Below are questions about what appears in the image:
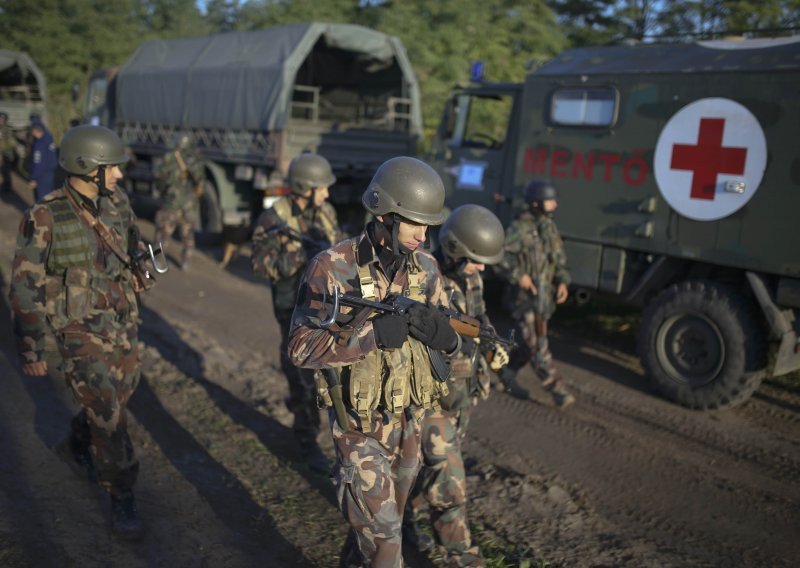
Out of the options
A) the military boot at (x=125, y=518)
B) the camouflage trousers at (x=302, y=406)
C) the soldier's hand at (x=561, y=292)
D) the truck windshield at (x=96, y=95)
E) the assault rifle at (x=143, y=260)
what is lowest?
the military boot at (x=125, y=518)

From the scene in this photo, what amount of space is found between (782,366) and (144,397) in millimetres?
4769

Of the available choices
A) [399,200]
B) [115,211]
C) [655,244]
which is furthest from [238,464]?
[655,244]

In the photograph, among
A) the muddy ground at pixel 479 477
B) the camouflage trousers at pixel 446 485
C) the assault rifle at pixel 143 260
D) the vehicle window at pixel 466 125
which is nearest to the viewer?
the camouflage trousers at pixel 446 485

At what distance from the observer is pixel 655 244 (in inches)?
245

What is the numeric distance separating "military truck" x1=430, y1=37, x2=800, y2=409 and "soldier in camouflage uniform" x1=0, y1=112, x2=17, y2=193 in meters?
11.7

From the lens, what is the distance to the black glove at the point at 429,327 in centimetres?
266

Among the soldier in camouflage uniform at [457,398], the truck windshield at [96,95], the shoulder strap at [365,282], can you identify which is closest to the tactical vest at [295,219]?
the soldier in camouflage uniform at [457,398]

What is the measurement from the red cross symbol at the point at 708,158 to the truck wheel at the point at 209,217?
7.33 m

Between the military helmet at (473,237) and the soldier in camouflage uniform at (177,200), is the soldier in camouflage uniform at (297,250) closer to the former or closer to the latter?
the military helmet at (473,237)

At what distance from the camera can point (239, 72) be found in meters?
11.3

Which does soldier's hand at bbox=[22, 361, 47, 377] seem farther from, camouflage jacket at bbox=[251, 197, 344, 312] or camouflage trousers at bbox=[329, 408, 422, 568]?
camouflage trousers at bbox=[329, 408, 422, 568]

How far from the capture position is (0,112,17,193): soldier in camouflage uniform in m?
14.8

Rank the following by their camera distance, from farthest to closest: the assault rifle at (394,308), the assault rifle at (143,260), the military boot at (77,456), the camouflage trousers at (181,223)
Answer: the camouflage trousers at (181,223)
the military boot at (77,456)
the assault rifle at (143,260)
the assault rifle at (394,308)

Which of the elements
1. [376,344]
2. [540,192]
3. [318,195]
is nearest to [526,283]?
[540,192]
